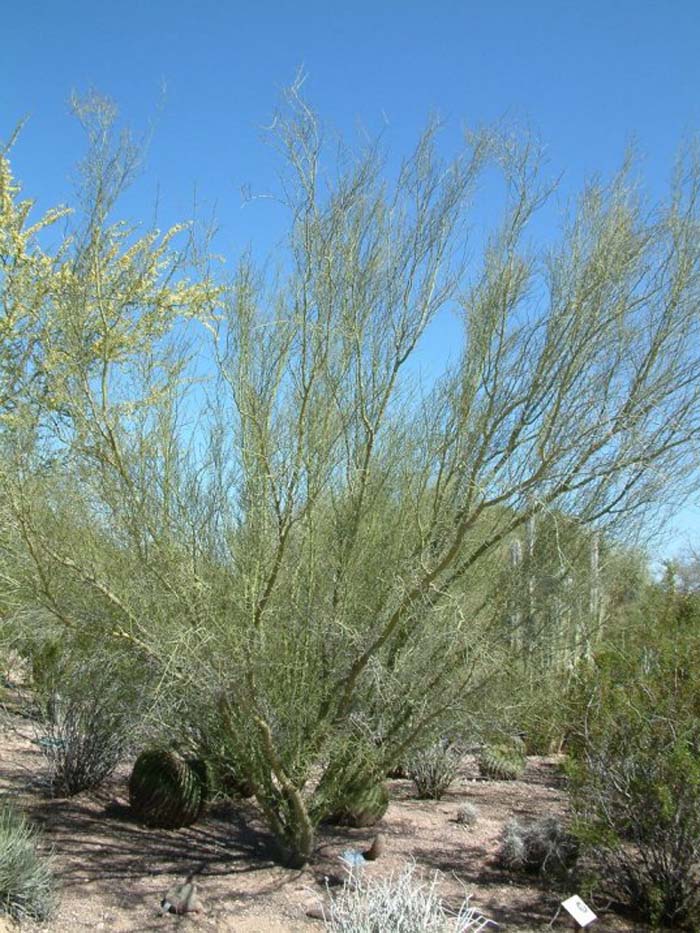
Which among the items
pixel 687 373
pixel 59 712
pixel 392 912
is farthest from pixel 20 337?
pixel 392 912

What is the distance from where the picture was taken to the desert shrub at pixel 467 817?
7.86m

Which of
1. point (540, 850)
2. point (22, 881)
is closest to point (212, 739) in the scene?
point (22, 881)

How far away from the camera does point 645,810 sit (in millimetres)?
5582

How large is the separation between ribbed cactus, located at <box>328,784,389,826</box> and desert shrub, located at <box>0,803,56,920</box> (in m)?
2.42

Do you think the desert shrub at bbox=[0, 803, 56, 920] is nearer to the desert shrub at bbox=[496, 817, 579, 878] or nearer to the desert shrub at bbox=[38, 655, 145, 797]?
the desert shrub at bbox=[38, 655, 145, 797]

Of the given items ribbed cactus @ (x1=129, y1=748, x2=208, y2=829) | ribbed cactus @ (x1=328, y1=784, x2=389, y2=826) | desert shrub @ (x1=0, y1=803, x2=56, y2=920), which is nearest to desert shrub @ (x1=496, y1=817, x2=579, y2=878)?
ribbed cactus @ (x1=328, y1=784, x2=389, y2=826)

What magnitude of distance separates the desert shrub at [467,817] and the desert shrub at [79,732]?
2747mm

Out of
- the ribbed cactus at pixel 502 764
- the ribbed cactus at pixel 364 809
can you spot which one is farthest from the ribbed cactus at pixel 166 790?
the ribbed cactus at pixel 502 764

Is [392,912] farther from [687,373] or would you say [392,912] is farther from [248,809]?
[248,809]

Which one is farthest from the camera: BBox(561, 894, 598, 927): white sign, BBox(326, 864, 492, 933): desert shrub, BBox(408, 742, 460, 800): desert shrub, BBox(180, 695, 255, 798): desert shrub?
BBox(408, 742, 460, 800): desert shrub

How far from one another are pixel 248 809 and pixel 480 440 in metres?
3.88

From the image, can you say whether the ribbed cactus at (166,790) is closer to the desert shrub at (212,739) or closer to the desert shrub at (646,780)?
the desert shrub at (212,739)

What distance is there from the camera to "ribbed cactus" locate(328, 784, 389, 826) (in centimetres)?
715

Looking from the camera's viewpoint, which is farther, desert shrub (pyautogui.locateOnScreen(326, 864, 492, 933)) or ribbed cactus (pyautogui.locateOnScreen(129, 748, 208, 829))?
ribbed cactus (pyautogui.locateOnScreen(129, 748, 208, 829))
